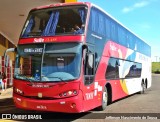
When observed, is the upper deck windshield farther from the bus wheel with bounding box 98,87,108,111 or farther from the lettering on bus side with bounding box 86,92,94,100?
the bus wheel with bounding box 98,87,108,111

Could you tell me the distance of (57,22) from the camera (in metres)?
11.4

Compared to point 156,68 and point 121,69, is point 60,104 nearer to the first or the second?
point 121,69

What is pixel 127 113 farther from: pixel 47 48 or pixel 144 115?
pixel 47 48

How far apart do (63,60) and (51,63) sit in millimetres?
385

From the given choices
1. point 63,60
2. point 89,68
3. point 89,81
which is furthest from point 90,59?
point 63,60

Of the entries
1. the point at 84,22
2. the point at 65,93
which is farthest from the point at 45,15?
the point at 65,93

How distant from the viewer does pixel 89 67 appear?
11.2 meters

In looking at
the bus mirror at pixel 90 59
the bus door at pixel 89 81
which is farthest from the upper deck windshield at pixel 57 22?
the bus door at pixel 89 81

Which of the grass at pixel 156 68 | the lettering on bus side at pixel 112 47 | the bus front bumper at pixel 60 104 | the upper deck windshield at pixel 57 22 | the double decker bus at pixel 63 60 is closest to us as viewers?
the bus front bumper at pixel 60 104

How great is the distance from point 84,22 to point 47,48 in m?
1.47

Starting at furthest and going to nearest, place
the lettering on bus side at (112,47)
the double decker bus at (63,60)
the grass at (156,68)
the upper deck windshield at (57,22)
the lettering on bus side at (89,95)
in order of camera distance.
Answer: the grass at (156,68) < the lettering on bus side at (112,47) < the upper deck windshield at (57,22) < the lettering on bus side at (89,95) < the double decker bus at (63,60)

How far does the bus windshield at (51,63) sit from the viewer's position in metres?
10.4

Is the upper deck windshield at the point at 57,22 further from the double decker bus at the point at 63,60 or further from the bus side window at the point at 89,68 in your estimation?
the bus side window at the point at 89,68

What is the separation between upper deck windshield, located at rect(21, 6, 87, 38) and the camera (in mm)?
11148
